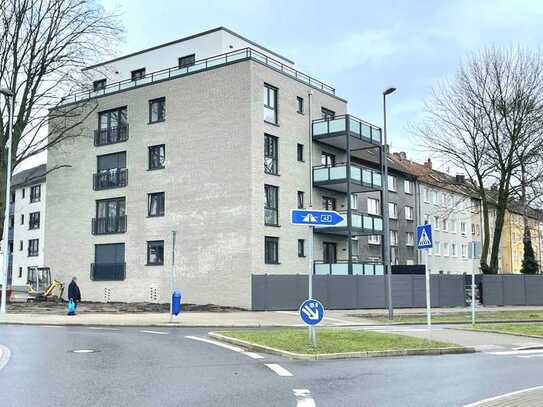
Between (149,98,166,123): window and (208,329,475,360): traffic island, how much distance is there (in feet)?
75.6

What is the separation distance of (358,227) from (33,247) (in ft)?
122

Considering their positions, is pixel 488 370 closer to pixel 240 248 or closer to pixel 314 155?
pixel 240 248

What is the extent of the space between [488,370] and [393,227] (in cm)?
4248

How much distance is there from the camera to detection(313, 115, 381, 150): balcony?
36.9 metres

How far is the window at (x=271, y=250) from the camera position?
33.3 m

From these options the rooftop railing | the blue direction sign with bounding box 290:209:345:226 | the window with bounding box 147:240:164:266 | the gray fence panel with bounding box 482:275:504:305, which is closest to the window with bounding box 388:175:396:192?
the gray fence panel with bounding box 482:275:504:305

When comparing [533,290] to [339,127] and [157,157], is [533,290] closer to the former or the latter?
[339,127]

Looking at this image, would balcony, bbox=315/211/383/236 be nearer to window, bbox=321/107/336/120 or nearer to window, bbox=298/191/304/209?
window, bbox=298/191/304/209

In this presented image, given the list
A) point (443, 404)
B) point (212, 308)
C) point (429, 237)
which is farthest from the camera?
point (212, 308)

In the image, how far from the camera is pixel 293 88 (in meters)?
36.5

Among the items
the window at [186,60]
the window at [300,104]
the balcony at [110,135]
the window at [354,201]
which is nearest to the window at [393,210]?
the window at [354,201]

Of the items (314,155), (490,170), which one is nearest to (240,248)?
(314,155)

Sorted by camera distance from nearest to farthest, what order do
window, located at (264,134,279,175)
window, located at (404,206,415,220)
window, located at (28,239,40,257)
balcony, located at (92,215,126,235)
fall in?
window, located at (264,134,279,175) → balcony, located at (92,215,126,235) → window, located at (404,206,415,220) → window, located at (28,239,40,257)

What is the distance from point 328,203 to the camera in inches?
1524
